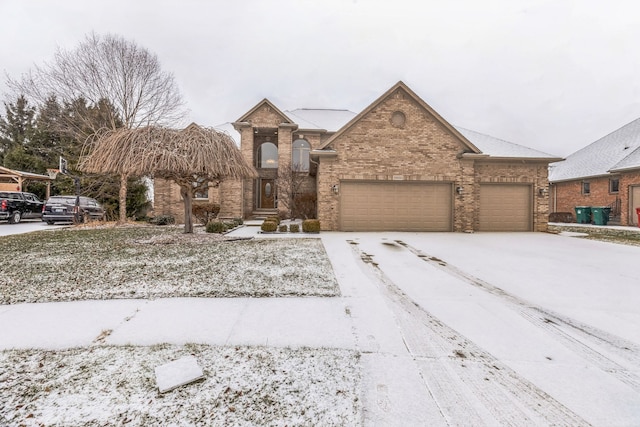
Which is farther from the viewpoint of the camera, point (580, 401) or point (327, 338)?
point (327, 338)

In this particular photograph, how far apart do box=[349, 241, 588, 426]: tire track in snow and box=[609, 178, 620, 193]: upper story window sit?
22489mm

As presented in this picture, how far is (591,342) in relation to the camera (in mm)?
2721

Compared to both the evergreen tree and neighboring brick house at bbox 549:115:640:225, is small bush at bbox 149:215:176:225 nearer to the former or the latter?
the evergreen tree

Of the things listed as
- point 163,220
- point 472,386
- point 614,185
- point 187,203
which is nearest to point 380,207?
point 187,203

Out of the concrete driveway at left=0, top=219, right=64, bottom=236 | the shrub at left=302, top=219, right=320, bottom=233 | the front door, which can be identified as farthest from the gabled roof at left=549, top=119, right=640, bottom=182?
the concrete driveway at left=0, top=219, right=64, bottom=236

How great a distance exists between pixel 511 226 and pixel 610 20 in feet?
33.8

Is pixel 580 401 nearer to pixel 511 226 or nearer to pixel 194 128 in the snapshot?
pixel 194 128

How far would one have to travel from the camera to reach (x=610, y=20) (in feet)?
40.1

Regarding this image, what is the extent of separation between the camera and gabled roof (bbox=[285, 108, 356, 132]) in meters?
19.9

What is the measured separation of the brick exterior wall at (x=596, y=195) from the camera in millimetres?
16078

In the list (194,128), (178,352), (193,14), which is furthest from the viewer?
(193,14)

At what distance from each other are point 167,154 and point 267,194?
Answer: 1189cm

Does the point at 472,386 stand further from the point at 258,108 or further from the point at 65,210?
the point at 258,108

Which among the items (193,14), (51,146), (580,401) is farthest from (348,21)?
(51,146)
